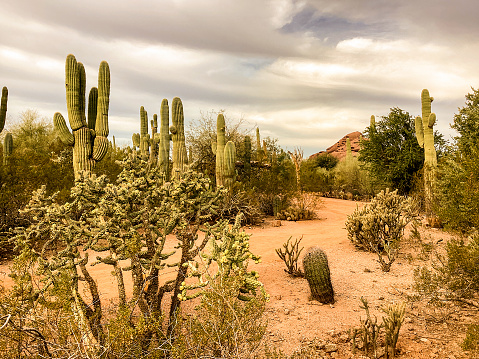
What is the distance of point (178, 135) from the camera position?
522 inches

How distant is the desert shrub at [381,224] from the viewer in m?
7.29

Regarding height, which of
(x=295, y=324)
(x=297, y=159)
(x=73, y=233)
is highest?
(x=297, y=159)

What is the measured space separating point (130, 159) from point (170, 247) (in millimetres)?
6231

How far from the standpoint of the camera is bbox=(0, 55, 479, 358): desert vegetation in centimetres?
284

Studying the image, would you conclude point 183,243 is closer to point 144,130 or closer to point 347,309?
point 347,309

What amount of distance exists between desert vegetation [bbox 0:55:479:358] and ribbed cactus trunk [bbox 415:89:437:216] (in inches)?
2.2

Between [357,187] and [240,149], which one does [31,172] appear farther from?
[357,187]

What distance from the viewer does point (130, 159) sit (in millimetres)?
3693

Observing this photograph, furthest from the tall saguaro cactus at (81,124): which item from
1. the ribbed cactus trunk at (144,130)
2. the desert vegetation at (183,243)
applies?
the ribbed cactus trunk at (144,130)

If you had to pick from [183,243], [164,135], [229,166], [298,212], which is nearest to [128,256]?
[183,243]

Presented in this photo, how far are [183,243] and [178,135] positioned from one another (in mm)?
9926

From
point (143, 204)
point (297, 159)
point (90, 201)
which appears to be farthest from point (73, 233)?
point (297, 159)

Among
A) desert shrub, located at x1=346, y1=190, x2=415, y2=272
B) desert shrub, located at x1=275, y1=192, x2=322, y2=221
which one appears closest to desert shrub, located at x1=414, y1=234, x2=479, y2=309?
desert shrub, located at x1=346, y1=190, x2=415, y2=272

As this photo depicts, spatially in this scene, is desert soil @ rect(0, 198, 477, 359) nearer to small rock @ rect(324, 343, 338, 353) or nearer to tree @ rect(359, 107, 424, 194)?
small rock @ rect(324, 343, 338, 353)
